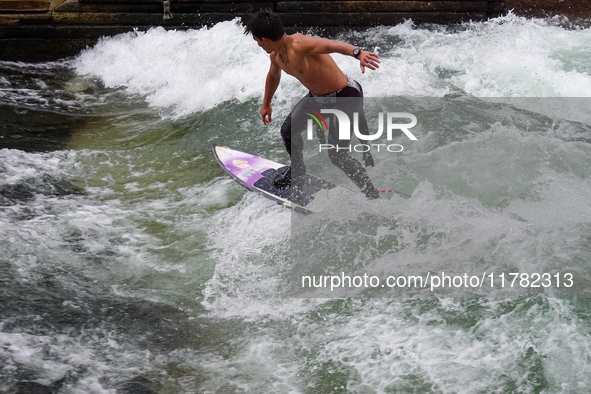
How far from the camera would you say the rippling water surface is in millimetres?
3406

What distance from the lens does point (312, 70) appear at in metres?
4.14

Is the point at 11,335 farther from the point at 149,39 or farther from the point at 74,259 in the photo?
the point at 149,39

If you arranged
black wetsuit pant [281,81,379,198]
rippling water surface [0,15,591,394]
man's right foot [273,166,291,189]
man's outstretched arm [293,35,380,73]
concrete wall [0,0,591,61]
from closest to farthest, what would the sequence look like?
1. rippling water surface [0,15,591,394]
2. man's outstretched arm [293,35,380,73]
3. black wetsuit pant [281,81,379,198]
4. man's right foot [273,166,291,189]
5. concrete wall [0,0,591,61]

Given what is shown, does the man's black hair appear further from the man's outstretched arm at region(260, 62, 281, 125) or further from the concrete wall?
the concrete wall

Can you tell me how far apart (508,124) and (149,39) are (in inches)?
234

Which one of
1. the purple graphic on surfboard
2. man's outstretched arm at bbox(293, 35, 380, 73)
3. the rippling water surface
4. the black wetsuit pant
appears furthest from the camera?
the purple graphic on surfboard

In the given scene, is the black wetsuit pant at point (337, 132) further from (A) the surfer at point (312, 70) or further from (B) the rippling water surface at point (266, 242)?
(B) the rippling water surface at point (266, 242)

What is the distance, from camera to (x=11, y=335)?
368cm

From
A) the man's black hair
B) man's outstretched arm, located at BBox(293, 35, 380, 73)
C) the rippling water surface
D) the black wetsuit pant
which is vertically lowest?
the rippling water surface

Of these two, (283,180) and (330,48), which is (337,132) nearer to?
(330,48)

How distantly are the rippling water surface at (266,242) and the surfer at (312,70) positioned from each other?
48 cm

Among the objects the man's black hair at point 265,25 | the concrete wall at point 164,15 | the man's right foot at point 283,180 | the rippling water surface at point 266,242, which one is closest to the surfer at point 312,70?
the man's black hair at point 265,25

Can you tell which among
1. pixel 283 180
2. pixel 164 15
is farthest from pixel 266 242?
pixel 164 15

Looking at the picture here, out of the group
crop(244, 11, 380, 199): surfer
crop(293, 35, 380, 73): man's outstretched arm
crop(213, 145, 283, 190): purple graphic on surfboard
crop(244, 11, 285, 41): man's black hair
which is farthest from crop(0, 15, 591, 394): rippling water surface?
crop(244, 11, 285, 41): man's black hair
